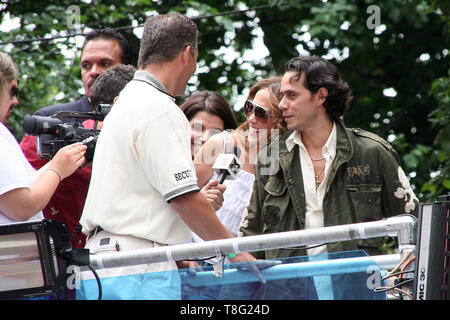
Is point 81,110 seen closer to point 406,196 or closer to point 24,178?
point 24,178

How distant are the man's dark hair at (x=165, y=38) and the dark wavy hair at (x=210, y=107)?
195 cm

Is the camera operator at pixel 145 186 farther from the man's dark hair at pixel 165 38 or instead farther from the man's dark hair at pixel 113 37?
the man's dark hair at pixel 113 37

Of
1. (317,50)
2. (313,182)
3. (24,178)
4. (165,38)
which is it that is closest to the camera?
(24,178)

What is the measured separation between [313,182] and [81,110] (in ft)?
6.12

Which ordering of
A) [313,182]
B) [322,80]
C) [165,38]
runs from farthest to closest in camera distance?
[322,80] < [313,182] < [165,38]

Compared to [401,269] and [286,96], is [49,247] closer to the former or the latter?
[401,269]

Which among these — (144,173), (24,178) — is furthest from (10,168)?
(144,173)

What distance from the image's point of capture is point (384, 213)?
14.2 feet

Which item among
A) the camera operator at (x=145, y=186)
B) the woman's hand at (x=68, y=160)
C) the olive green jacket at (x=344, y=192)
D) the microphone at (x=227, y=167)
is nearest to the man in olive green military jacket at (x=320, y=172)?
the olive green jacket at (x=344, y=192)

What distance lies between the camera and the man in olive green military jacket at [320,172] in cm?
420

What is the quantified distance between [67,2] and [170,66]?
19.8 feet

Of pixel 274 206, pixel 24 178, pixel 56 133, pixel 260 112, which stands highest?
pixel 260 112

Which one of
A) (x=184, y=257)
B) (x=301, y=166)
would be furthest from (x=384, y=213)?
(x=184, y=257)

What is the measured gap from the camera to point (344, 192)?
423 centimetres
